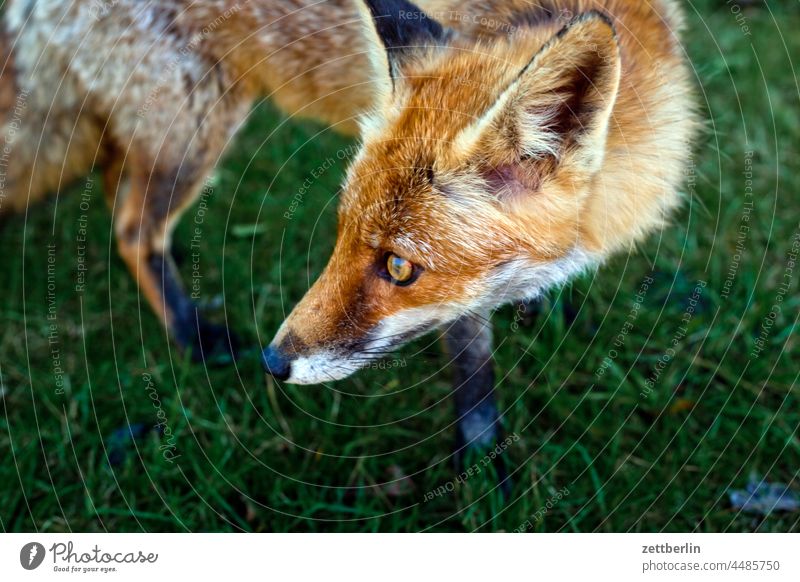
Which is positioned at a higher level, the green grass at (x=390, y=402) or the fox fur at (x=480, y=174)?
the fox fur at (x=480, y=174)

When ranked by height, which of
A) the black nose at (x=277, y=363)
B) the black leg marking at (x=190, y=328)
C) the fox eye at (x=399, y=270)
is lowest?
the black leg marking at (x=190, y=328)

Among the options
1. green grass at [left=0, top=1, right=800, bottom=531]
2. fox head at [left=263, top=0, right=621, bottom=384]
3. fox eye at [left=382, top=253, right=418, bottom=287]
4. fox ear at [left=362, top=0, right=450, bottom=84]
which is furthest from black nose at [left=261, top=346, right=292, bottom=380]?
fox ear at [left=362, top=0, right=450, bottom=84]

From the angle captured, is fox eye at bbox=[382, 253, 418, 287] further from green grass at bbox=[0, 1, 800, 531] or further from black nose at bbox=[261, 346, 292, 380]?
green grass at bbox=[0, 1, 800, 531]

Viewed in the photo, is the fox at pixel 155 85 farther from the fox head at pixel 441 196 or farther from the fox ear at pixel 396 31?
the fox head at pixel 441 196

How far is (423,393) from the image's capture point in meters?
3.47

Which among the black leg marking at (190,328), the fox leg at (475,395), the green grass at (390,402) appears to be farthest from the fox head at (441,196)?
the black leg marking at (190,328)

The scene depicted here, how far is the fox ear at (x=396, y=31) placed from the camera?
2.47 metres

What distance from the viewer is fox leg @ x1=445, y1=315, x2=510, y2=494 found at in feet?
9.72

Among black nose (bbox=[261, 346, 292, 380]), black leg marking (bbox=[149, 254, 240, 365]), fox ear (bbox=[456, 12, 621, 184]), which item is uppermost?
fox ear (bbox=[456, 12, 621, 184])

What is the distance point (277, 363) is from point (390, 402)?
41.2 inches

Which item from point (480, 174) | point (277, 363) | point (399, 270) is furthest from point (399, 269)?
point (277, 363)

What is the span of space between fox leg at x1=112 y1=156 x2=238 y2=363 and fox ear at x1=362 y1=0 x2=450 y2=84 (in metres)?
1.30

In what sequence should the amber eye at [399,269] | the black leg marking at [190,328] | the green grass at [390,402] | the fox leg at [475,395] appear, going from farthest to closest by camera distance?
the black leg marking at [190,328] < the green grass at [390,402] < the fox leg at [475,395] < the amber eye at [399,269]
